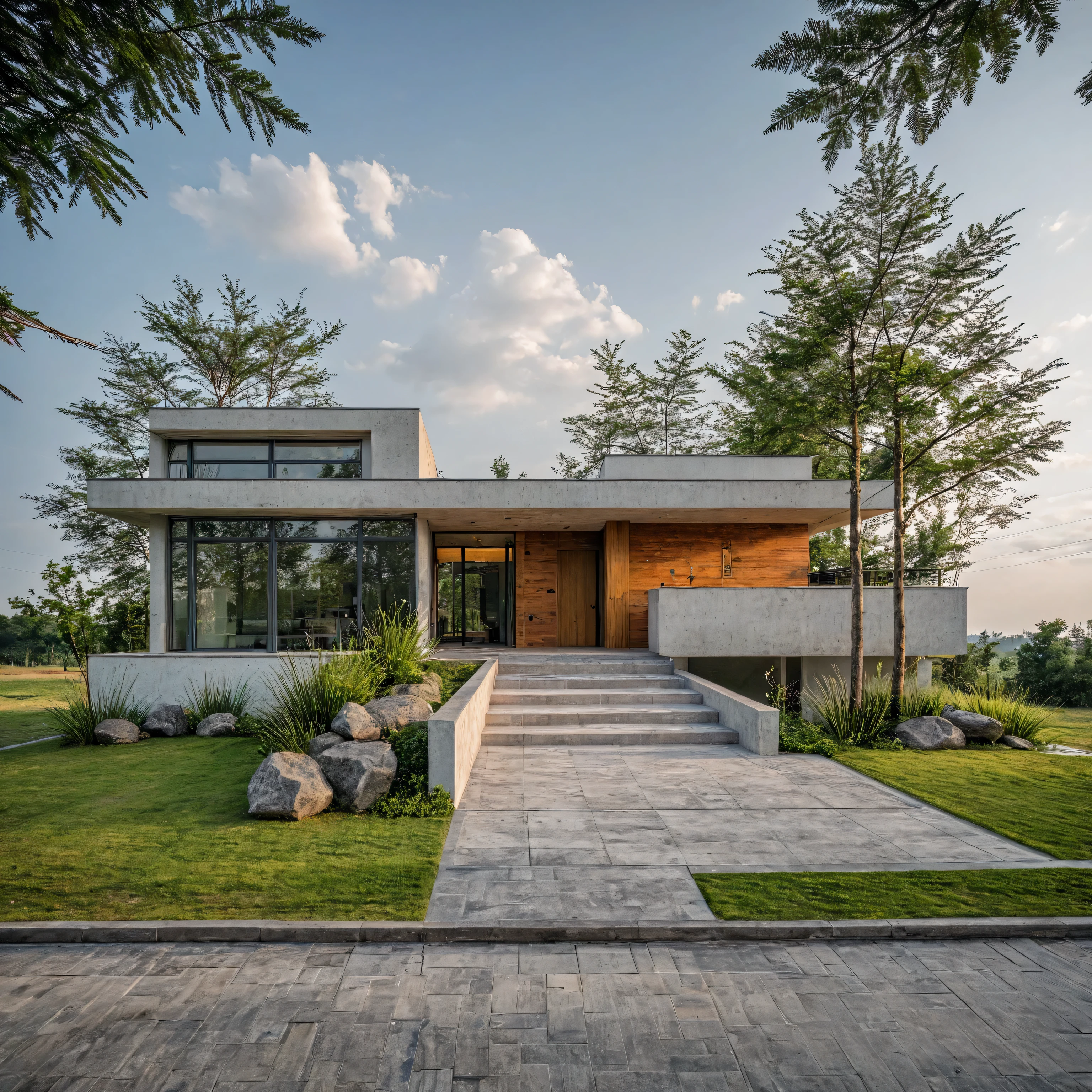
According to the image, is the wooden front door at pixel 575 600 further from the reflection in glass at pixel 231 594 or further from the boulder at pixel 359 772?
the boulder at pixel 359 772

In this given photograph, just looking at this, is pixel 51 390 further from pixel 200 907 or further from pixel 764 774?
pixel 764 774

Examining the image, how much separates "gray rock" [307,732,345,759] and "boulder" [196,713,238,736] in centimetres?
382

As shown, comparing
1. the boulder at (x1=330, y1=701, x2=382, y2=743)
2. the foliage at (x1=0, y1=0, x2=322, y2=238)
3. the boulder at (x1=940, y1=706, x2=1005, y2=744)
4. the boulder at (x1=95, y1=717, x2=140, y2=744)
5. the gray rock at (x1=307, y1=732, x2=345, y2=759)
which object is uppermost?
the foliage at (x1=0, y1=0, x2=322, y2=238)

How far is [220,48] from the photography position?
121 inches

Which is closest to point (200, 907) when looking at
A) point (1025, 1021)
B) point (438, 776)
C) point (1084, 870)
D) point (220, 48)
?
point (438, 776)

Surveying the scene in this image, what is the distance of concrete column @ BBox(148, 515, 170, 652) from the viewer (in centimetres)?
1265

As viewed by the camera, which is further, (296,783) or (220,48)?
(296,783)

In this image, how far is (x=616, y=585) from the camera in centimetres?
1328

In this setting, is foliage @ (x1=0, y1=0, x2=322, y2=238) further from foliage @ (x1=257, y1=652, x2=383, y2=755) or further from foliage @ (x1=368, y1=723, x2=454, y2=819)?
foliage @ (x1=257, y1=652, x2=383, y2=755)

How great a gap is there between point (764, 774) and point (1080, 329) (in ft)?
25.7

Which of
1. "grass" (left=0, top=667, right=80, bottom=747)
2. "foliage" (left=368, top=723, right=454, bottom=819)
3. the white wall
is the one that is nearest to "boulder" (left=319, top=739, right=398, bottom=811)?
"foliage" (left=368, top=723, right=454, bottom=819)

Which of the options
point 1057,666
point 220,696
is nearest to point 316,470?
point 220,696

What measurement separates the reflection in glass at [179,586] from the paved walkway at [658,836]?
9542mm

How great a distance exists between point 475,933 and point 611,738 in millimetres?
4834
